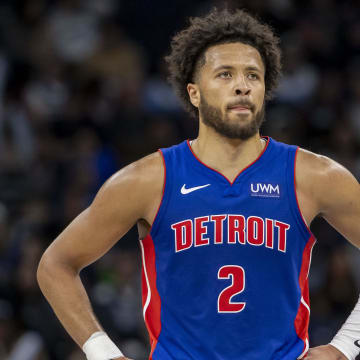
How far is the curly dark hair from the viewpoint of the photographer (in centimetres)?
376

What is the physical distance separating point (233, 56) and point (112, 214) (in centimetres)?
88

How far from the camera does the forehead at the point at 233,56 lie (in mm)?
3604

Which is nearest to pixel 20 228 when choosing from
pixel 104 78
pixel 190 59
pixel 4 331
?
pixel 4 331

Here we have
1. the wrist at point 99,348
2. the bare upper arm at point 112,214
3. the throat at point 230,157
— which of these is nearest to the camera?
the wrist at point 99,348

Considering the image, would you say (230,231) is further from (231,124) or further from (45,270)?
(45,270)

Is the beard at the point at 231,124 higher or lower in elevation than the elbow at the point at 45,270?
higher

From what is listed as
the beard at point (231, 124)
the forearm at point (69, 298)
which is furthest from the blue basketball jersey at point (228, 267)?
the forearm at point (69, 298)

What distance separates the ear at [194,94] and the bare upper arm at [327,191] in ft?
1.88

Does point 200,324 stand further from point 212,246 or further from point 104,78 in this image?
point 104,78

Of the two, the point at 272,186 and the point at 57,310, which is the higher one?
the point at 272,186

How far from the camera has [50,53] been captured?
9.06 metres

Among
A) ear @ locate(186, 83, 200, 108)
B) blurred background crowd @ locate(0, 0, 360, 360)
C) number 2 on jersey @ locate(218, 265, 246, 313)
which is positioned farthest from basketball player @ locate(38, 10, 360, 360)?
blurred background crowd @ locate(0, 0, 360, 360)

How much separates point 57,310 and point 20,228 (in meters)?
3.79

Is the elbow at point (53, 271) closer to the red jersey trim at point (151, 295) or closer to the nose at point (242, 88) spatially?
the red jersey trim at point (151, 295)
